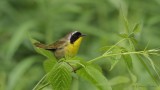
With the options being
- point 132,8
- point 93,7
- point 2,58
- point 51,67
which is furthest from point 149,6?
point 51,67

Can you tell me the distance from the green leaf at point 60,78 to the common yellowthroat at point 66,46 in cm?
72

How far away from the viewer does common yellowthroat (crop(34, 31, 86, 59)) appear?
284cm

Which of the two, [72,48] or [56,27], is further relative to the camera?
[56,27]

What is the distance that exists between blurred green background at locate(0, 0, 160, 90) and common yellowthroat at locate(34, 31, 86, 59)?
141cm

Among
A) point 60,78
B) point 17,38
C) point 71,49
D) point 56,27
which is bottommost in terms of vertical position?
point 56,27

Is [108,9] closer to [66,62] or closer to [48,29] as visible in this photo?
[48,29]

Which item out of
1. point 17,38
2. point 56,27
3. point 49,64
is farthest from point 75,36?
point 56,27

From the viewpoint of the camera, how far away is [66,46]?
2963mm

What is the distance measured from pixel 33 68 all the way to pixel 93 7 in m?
1.21

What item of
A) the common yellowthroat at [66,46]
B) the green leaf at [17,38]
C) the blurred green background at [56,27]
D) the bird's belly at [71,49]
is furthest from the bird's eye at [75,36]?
the green leaf at [17,38]

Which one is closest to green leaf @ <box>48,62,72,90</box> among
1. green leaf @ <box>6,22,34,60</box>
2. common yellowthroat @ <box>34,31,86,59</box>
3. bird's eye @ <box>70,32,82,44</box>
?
common yellowthroat @ <box>34,31,86,59</box>

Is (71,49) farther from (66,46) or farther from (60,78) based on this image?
(60,78)

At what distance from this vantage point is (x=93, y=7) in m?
6.15

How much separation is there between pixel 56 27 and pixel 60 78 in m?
3.43
